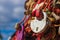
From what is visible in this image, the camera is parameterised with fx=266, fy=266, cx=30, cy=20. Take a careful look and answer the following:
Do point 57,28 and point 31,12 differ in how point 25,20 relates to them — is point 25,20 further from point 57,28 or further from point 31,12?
point 57,28

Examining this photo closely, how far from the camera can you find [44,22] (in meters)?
1.37

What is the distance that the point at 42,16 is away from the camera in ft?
4.51

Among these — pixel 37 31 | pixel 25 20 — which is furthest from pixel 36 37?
pixel 25 20

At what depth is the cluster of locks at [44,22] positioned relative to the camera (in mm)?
1367

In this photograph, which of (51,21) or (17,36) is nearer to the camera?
(51,21)

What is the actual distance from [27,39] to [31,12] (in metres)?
0.16

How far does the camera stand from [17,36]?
1545 millimetres

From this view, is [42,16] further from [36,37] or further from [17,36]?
[17,36]

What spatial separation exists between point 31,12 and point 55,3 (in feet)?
0.53

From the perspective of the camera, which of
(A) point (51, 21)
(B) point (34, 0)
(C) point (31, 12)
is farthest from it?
(B) point (34, 0)

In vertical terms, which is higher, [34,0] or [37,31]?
[34,0]

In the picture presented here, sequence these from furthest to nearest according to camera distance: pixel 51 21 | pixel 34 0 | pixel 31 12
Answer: pixel 34 0 < pixel 31 12 < pixel 51 21

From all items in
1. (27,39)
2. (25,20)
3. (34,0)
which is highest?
(34,0)

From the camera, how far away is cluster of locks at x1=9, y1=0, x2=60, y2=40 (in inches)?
53.8
